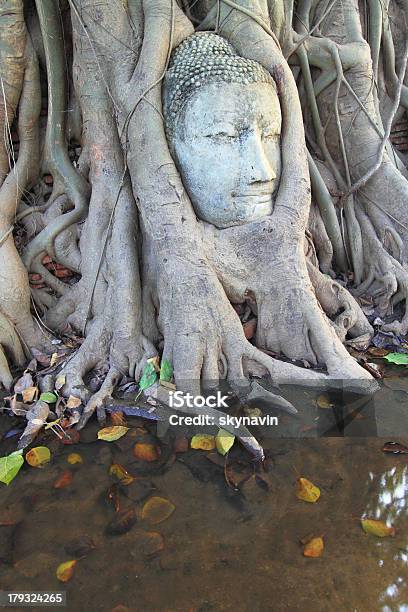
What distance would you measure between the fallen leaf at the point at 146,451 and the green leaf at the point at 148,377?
0.36 meters

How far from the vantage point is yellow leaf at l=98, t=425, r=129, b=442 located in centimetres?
228

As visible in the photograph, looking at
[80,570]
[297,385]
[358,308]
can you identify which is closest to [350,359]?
[297,385]

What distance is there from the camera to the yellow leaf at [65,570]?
1.60 meters

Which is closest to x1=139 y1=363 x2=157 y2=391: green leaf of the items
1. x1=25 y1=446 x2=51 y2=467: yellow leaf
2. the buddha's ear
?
x1=25 y1=446 x2=51 y2=467: yellow leaf

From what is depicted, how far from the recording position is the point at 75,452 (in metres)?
2.20

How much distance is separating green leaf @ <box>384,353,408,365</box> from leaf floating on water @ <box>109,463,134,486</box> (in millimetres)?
1650

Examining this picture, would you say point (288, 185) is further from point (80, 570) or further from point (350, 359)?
point (80, 570)

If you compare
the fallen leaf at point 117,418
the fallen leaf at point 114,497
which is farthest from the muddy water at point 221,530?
the fallen leaf at point 117,418

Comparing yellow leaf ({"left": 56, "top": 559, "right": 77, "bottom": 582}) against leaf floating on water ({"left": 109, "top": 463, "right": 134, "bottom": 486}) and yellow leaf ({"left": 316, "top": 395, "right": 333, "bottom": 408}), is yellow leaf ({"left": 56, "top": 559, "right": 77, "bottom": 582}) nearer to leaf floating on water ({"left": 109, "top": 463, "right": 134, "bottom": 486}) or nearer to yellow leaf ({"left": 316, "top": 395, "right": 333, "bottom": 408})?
leaf floating on water ({"left": 109, "top": 463, "right": 134, "bottom": 486})

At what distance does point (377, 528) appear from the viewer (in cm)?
172

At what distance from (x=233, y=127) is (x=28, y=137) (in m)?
1.41

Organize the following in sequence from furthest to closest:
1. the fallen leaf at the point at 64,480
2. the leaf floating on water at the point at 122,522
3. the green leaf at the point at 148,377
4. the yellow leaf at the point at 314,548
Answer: the green leaf at the point at 148,377
the fallen leaf at the point at 64,480
the leaf floating on water at the point at 122,522
the yellow leaf at the point at 314,548

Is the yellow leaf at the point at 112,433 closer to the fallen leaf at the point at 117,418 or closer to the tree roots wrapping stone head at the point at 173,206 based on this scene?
the fallen leaf at the point at 117,418

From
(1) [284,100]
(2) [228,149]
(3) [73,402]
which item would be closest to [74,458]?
(3) [73,402]
